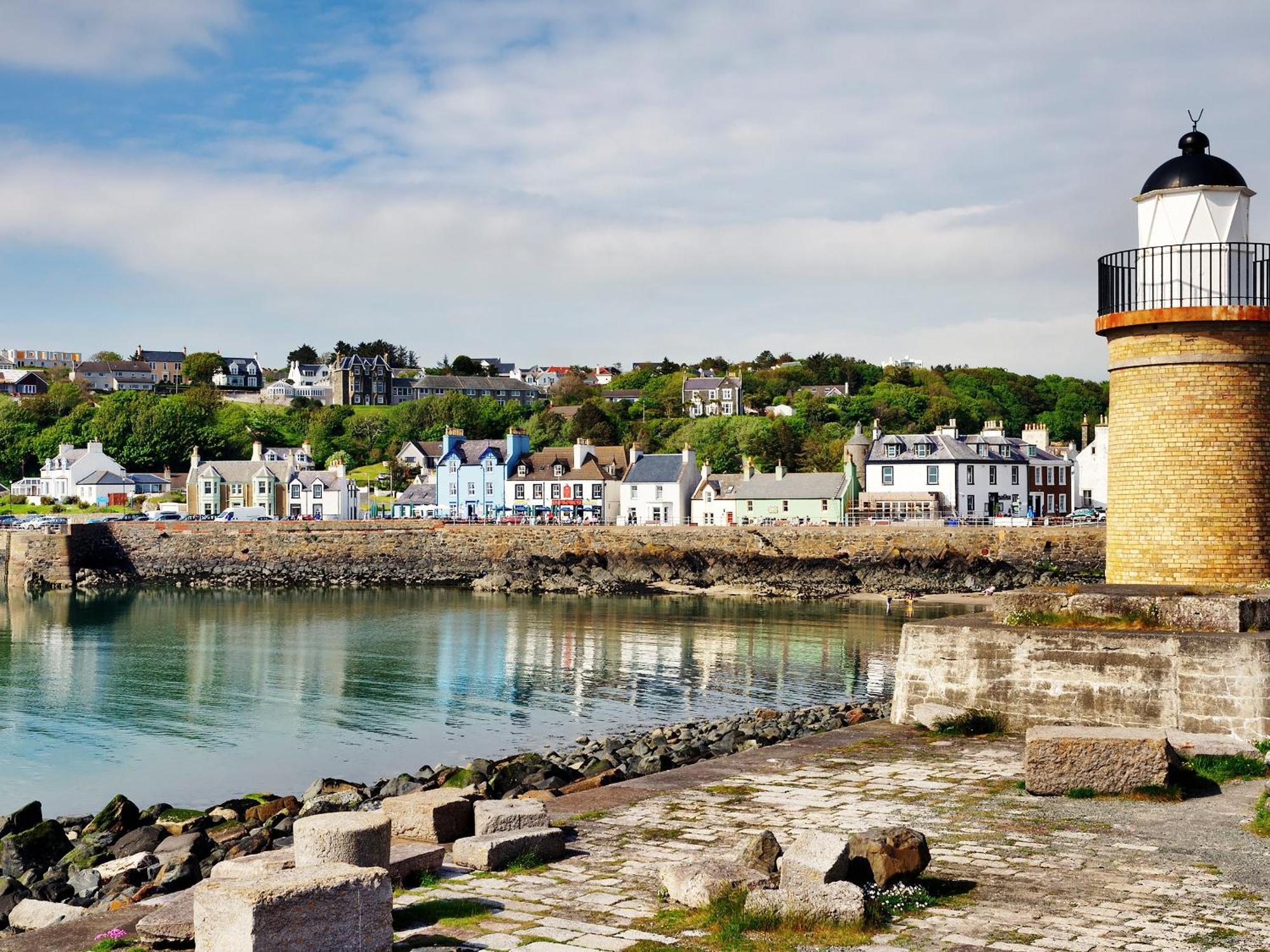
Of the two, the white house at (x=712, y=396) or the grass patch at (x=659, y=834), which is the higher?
the white house at (x=712, y=396)

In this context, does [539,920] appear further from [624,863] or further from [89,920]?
[89,920]

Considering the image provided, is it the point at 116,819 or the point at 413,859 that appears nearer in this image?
the point at 413,859

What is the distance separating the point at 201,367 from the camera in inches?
6486

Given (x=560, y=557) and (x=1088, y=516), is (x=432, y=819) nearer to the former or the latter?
(x=560, y=557)

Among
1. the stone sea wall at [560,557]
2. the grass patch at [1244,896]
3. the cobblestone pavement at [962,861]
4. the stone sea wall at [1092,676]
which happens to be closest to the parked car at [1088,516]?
the stone sea wall at [560,557]

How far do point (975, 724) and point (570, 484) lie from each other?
6591 cm

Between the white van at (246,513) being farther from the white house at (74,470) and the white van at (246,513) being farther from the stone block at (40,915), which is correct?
the stone block at (40,915)

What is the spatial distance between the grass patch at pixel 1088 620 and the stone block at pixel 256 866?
28.7 ft

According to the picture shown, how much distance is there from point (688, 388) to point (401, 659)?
3770 inches

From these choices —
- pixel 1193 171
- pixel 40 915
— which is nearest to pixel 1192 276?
pixel 1193 171

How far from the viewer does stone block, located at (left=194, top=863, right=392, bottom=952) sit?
5.95 meters

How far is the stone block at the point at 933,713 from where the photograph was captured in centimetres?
1374

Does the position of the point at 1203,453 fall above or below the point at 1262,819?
above

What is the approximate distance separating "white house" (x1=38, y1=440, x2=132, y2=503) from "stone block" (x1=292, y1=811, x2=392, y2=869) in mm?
95608
